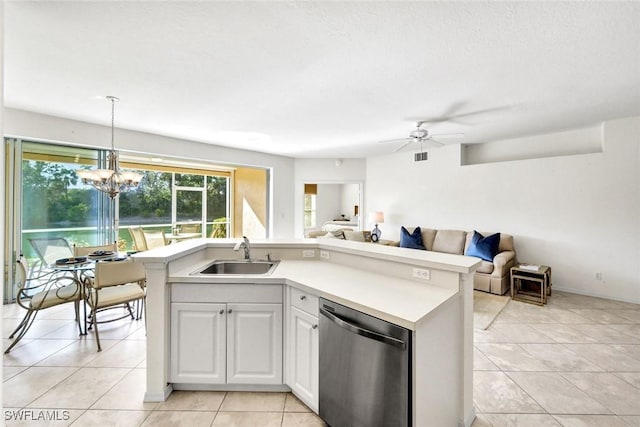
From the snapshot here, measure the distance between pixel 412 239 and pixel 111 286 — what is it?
472 cm

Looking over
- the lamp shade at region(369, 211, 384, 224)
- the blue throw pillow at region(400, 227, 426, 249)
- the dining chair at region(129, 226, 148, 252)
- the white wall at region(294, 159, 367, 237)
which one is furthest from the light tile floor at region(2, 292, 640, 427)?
the white wall at region(294, 159, 367, 237)

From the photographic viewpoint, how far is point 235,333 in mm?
2055

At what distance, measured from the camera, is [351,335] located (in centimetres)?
159

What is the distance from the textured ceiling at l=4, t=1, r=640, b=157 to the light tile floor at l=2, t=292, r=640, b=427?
8.27 ft

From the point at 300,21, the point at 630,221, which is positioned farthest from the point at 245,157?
the point at 630,221

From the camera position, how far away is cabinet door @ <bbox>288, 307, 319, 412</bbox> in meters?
1.85

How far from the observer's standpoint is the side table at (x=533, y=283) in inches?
151

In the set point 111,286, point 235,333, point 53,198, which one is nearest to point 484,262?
point 235,333

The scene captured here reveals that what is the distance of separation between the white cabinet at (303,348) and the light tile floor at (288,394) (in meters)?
0.15

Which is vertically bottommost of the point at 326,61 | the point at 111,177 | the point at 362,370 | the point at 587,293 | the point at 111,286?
the point at 587,293

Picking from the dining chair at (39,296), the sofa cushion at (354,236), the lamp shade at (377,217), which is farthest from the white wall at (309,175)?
the dining chair at (39,296)

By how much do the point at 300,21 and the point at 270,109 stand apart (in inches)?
64.0

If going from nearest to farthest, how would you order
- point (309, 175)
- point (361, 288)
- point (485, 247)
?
1. point (361, 288)
2. point (485, 247)
3. point (309, 175)

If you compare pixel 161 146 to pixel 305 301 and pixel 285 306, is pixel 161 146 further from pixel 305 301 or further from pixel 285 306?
pixel 305 301
